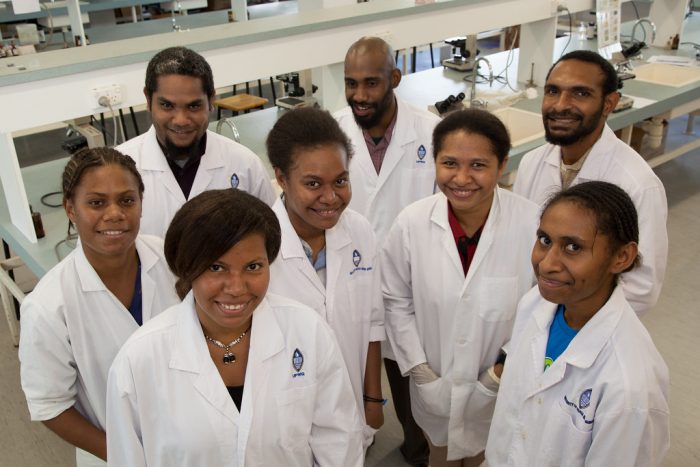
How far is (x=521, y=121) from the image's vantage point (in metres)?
3.30

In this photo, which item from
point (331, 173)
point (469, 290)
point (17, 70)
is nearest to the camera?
point (331, 173)

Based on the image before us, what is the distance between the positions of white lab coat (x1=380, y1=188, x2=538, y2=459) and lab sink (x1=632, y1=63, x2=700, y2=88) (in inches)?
109

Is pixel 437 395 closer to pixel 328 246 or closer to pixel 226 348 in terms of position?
pixel 328 246

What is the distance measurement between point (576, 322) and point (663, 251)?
23.4 inches

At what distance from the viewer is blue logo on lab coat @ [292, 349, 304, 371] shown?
3.93 ft

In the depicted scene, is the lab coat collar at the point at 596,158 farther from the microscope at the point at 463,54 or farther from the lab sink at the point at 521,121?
the microscope at the point at 463,54

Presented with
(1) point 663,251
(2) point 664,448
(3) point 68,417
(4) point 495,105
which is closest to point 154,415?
(3) point 68,417

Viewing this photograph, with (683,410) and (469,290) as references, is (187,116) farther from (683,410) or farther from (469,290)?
(683,410)

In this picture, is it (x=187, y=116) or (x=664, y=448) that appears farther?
(x=187, y=116)

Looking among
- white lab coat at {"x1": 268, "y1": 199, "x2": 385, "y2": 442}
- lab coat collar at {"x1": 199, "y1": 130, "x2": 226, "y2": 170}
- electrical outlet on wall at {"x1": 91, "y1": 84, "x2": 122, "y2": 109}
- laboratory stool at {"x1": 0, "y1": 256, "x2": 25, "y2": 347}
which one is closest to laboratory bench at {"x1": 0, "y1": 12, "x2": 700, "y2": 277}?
laboratory stool at {"x1": 0, "y1": 256, "x2": 25, "y2": 347}

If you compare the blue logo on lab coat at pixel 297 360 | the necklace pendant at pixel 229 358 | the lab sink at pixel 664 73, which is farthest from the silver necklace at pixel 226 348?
the lab sink at pixel 664 73

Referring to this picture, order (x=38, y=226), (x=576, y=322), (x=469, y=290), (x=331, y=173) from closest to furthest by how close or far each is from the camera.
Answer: (x=576, y=322), (x=331, y=173), (x=469, y=290), (x=38, y=226)

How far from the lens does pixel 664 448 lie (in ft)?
4.01

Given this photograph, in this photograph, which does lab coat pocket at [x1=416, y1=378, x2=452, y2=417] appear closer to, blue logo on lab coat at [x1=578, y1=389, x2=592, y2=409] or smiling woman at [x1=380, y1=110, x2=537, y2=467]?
smiling woman at [x1=380, y1=110, x2=537, y2=467]
